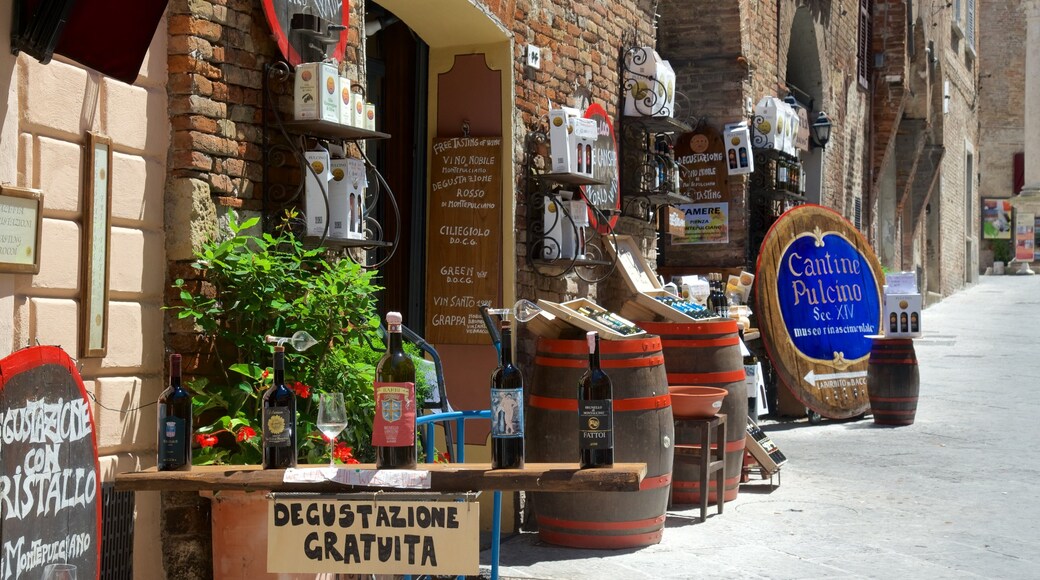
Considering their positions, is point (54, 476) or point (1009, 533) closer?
point (54, 476)

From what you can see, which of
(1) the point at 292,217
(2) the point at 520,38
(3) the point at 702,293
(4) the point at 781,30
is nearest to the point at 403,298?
(2) the point at 520,38

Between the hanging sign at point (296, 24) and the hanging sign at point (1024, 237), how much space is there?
4047 centimetres

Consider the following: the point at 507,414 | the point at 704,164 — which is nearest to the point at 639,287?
the point at 704,164

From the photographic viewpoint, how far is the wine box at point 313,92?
150 inches

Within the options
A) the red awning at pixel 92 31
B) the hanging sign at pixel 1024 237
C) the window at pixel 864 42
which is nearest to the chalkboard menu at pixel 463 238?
the red awning at pixel 92 31

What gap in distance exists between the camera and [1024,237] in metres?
41.3

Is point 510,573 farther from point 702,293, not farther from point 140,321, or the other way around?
point 702,293

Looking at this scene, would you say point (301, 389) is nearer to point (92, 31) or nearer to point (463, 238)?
point (92, 31)

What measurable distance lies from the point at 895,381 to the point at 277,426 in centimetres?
663

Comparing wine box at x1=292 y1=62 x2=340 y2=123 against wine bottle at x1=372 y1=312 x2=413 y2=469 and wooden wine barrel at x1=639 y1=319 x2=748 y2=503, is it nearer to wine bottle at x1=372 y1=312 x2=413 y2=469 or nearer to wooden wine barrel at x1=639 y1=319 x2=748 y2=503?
wine bottle at x1=372 y1=312 x2=413 y2=469

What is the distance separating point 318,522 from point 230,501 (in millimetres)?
497

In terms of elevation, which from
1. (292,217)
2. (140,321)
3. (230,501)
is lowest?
(230,501)

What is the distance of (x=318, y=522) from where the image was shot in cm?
282

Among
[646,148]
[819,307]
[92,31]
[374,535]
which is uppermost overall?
[646,148]
